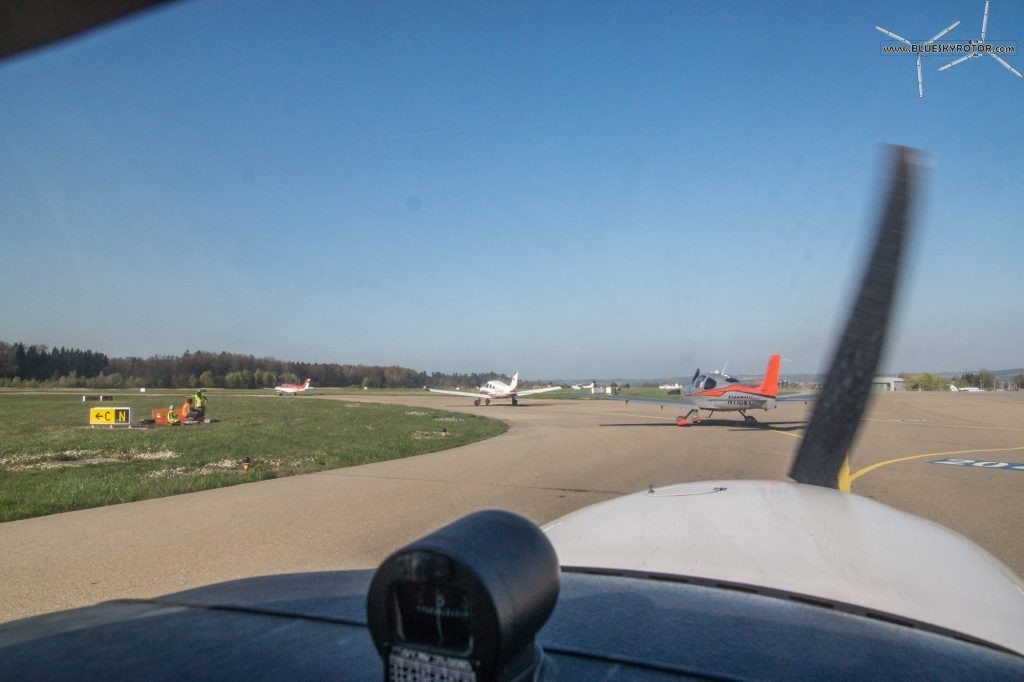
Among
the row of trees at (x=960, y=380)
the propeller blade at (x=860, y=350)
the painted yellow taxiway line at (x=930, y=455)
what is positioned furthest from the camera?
the row of trees at (x=960, y=380)

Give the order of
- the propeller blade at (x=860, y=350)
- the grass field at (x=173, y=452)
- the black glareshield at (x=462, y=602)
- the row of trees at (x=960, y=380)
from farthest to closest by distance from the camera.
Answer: the row of trees at (x=960, y=380), the grass field at (x=173, y=452), the propeller blade at (x=860, y=350), the black glareshield at (x=462, y=602)

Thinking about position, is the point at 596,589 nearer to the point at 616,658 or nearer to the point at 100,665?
the point at 616,658

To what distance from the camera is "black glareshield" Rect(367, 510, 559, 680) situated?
91 cm

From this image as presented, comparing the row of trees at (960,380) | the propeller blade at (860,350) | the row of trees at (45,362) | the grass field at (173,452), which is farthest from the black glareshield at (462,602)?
the row of trees at (45,362)

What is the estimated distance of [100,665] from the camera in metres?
1.55

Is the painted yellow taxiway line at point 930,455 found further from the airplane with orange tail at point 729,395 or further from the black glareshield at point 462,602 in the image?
the black glareshield at point 462,602

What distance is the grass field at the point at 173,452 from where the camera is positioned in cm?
1016

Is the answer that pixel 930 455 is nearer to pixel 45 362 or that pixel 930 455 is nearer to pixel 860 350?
pixel 860 350

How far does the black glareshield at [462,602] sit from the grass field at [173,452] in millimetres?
9909

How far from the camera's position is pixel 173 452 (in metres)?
15.1

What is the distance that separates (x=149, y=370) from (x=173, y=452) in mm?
63449

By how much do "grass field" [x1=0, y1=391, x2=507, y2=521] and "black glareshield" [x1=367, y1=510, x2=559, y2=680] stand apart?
991 cm

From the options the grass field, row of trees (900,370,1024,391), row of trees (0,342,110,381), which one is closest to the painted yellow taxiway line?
row of trees (900,370,1024,391)

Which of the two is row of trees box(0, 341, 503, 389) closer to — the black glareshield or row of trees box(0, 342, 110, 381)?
row of trees box(0, 342, 110, 381)
